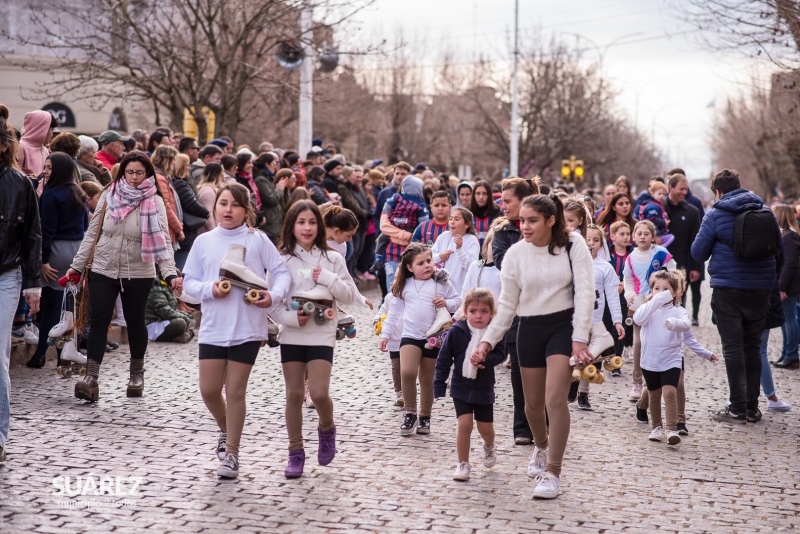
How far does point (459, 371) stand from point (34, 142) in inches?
208

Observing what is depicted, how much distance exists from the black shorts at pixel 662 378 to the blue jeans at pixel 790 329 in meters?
4.64

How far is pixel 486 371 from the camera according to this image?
7277mm

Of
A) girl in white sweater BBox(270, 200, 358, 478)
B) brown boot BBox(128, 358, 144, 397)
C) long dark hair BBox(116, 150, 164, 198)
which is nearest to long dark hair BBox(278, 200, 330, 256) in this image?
girl in white sweater BBox(270, 200, 358, 478)

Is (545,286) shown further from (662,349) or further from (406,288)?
(662,349)

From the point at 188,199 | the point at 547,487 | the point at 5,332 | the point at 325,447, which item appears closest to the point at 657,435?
the point at 547,487

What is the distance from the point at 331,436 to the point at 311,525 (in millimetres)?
1249

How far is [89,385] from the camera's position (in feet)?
A: 29.0

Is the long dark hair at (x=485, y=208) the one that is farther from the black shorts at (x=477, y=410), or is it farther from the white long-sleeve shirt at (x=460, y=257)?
the black shorts at (x=477, y=410)

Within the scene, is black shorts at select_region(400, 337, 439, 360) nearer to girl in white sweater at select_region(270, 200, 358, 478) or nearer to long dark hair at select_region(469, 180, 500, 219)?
girl in white sweater at select_region(270, 200, 358, 478)

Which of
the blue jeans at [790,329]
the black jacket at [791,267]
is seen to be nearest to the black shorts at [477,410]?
the black jacket at [791,267]

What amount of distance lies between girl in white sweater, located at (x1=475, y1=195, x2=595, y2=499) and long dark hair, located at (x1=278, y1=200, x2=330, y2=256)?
122 cm

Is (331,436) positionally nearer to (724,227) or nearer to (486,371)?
(486,371)

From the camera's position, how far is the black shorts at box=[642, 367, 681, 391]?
28.1 feet

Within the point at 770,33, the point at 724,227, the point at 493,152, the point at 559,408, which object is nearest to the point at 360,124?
the point at 493,152
